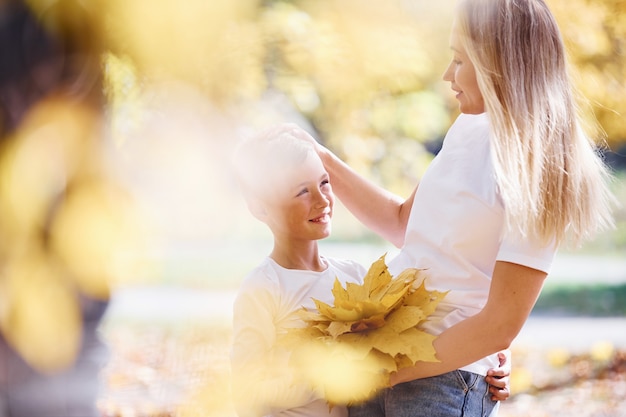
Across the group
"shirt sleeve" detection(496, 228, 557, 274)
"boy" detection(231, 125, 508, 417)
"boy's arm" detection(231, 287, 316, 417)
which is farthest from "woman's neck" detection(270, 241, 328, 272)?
"shirt sleeve" detection(496, 228, 557, 274)

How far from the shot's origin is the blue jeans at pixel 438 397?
1655 millimetres

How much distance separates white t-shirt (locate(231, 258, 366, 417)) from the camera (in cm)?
163

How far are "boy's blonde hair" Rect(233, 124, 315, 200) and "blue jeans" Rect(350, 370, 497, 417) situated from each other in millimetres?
493

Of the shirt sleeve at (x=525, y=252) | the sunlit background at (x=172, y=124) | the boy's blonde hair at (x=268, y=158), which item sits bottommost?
the sunlit background at (x=172, y=124)

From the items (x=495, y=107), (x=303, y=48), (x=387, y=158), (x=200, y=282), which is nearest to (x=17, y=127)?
(x=495, y=107)

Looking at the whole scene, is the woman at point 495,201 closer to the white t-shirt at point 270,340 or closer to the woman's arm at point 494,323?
the woman's arm at point 494,323

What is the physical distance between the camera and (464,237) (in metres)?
1.63

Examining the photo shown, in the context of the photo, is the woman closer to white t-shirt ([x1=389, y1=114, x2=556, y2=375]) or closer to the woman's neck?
white t-shirt ([x1=389, y1=114, x2=556, y2=375])

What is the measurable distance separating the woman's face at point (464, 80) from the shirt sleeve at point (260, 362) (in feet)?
1.77

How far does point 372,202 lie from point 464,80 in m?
0.47

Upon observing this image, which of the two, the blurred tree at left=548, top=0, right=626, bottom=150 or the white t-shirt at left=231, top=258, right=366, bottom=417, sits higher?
the white t-shirt at left=231, top=258, right=366, bottom=417

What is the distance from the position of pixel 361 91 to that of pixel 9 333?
3095 mm

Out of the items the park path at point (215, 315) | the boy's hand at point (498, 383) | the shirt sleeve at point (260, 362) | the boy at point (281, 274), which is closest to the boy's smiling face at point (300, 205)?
the boy at point (281, 274)

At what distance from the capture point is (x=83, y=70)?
189 cm
